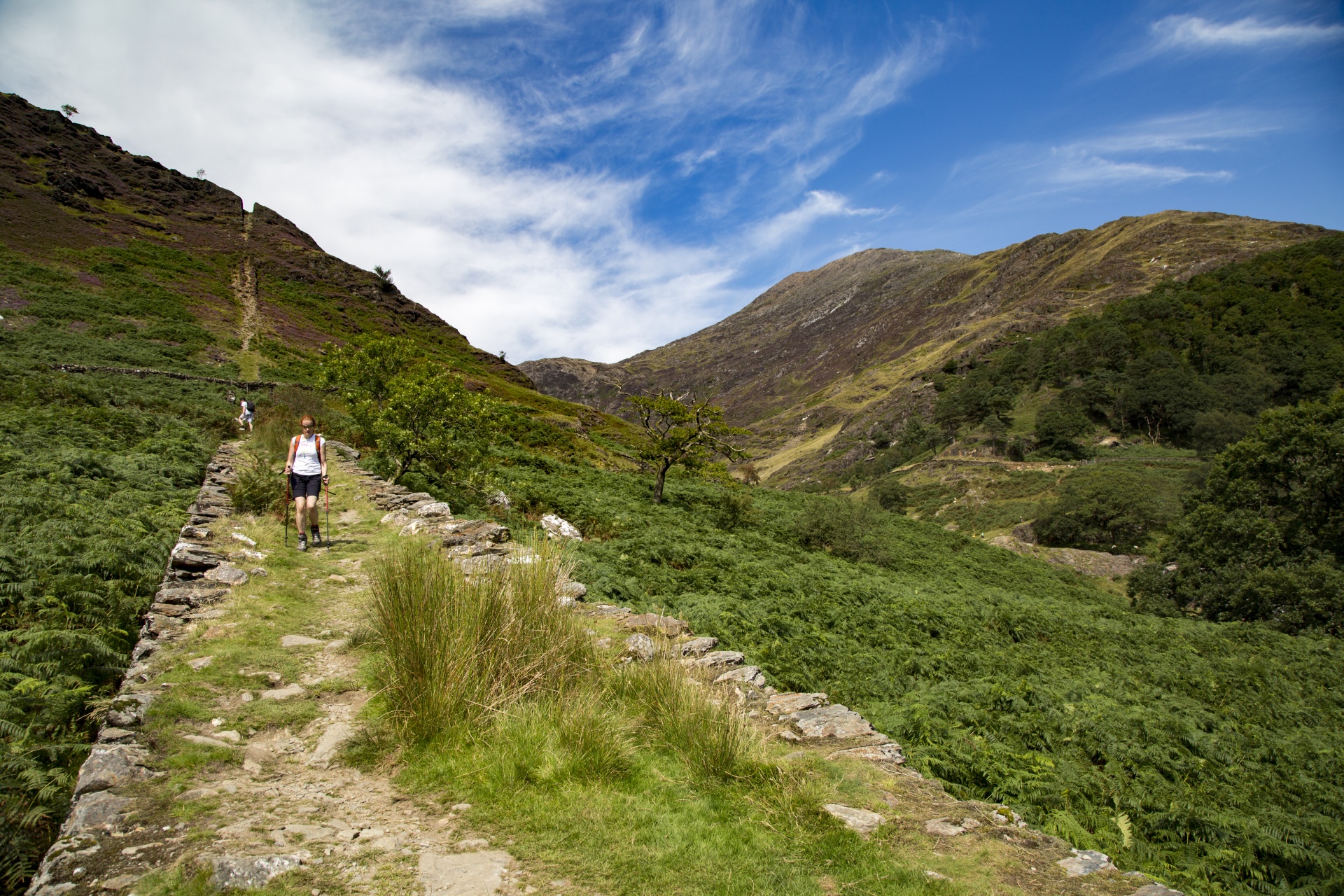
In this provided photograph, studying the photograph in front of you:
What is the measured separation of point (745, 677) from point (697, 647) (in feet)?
2.71

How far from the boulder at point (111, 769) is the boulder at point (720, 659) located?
450cm

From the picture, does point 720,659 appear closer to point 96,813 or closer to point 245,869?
point 245,869

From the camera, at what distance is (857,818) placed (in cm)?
376

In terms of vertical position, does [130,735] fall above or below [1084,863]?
above

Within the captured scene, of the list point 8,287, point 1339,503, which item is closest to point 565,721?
point 1339,503

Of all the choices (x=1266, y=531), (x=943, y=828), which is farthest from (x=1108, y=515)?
(x=943, y=828)

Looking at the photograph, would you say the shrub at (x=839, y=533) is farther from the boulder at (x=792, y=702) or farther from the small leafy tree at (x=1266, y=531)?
the boulder at (x=792, y=702)

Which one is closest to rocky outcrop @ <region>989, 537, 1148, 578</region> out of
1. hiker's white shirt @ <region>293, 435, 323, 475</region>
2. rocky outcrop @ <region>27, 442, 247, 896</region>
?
hiker's white shirt @ <region>293, 435, 323, 475</region>

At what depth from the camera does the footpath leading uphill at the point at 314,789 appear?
106 inches

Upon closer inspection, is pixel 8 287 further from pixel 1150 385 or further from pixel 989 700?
pixel 1150 385

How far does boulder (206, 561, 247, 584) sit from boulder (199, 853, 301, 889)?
4.60m

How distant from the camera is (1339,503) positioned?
83.7 feet

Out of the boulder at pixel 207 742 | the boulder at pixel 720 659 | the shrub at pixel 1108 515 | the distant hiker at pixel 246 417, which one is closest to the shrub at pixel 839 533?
the boulder at pixel 720 659

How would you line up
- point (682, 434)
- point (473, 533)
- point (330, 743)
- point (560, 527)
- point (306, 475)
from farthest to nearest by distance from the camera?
point (682, 434), point (560, 527), point (473, 533), point (306, 475), point (330, 743)
